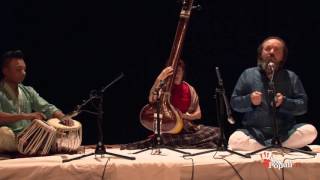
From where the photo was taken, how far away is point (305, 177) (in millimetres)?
4012

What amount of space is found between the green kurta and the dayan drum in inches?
15.6

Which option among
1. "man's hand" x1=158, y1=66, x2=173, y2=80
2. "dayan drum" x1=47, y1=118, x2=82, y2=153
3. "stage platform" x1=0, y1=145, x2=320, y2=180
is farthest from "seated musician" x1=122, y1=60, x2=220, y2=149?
"stage platform" x1=0, y1=145, x2=320, y2=180

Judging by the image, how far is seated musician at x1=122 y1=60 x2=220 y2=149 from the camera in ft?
16.6

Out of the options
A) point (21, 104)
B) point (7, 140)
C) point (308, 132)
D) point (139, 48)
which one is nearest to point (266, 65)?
point (308, 132)

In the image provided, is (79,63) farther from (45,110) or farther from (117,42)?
(45,110)

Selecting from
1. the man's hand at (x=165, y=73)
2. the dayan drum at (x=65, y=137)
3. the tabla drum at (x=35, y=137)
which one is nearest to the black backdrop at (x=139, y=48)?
the man's hand at (x=165, y=73)

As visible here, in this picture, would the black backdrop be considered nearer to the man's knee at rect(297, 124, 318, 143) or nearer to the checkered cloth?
the checkered cloth

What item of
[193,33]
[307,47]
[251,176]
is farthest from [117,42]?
[251,176]

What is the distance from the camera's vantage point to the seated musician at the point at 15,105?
4.56m

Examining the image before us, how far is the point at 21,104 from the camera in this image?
16.1ft

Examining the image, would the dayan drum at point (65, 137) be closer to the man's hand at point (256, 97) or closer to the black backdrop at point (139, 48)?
the black backdrop at point (139, 48)

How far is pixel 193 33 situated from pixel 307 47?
156 centimetres

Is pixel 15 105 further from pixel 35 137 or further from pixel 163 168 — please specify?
pixel 163 168

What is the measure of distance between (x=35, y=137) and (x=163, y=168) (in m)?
1.35
